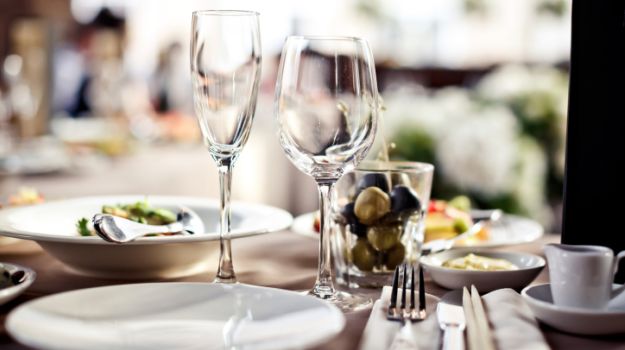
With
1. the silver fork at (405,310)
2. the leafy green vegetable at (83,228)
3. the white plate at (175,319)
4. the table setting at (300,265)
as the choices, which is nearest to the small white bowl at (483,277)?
the table setting at (300,265)

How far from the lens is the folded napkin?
57cm

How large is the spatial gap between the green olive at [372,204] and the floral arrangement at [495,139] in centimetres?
174

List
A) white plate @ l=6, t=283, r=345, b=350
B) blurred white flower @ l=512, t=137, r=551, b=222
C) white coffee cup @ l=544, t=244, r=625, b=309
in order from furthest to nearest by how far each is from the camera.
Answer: blurred white flower @ l=512, t=137, r=551, b=222, white coffee cup @ l=544, t=244, r=625, b=309, white plate @ l=6, t=283, r=345, b=350

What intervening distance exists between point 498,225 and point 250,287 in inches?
22.3

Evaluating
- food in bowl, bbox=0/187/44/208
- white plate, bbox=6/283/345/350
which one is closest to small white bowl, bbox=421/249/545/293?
→ white plate, bbox=6/283/345/350

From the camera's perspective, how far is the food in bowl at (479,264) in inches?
31.7

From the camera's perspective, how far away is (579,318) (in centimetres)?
62

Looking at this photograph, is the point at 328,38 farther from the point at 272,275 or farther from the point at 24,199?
the point at 24,199

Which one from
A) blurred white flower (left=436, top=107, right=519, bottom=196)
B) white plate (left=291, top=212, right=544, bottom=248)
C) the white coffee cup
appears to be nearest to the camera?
the white coffee cup

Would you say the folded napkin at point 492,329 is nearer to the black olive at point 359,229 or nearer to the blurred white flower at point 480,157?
the black olive at point 359,229

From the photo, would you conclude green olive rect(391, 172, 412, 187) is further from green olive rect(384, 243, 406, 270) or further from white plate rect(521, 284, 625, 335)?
white plate rect(521, 284, 625, 335)

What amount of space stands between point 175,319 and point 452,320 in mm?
202

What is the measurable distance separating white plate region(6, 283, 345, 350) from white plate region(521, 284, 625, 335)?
0.57 feet

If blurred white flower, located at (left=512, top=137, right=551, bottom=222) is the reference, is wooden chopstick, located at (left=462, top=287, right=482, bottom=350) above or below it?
above
